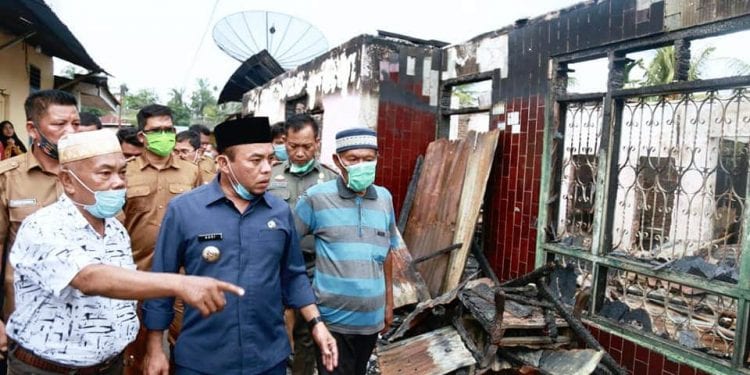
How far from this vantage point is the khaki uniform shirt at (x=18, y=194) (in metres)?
2.46

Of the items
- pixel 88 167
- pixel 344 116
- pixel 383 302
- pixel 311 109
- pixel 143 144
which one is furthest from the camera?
pixel 311 109

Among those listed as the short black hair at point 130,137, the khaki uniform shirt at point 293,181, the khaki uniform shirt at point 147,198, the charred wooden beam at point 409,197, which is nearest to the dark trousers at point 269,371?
the khaki uniform shirt at point 147,198

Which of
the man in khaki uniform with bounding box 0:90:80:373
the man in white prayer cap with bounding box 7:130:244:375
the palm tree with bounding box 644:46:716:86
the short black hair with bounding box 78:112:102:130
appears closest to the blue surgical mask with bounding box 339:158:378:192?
the man in white prayer cap with bounding box 7:130:244:375

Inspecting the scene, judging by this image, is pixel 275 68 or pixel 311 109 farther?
pixel 275 68

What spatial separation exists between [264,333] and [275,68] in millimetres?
9802

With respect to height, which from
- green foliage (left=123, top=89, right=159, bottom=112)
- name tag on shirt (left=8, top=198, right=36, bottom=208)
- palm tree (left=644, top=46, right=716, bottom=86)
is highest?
green foliage (left=123, top=89, right=159, bottom=112)

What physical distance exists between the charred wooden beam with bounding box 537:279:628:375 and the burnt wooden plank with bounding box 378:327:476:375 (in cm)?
78

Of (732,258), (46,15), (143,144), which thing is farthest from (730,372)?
(46,15)

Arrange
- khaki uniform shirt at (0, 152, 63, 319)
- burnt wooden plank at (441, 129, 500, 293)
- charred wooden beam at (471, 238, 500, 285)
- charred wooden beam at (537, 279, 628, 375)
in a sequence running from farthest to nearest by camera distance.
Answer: charred wooden beam at (471, 238, 500, 285) → burnt wooden plank at (441, 129, 500, 293) → charred wooden beam at (537, 279, 628, 375) → khaki uniform shirt at (0, 152, 63, 319)

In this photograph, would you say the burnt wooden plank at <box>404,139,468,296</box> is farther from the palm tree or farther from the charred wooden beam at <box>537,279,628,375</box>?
the palm tree

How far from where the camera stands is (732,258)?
12.0 ft

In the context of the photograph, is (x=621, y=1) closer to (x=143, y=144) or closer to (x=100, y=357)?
(x=143, y=144)

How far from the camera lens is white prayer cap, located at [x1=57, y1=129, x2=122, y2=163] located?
1887 mm

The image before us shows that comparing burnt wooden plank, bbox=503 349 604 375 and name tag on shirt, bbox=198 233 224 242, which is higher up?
name tag on shirt, bbox=198 233 224 242
